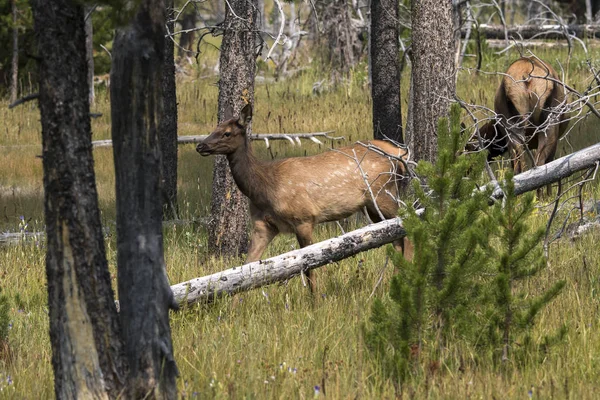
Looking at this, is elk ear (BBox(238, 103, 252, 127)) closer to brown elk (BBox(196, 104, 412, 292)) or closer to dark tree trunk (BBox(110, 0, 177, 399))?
brown elk (BBox(196, 104, 412, 292))

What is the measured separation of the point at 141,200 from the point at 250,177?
4135 mm

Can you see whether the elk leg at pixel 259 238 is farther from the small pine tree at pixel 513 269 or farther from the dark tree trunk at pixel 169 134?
the small pine tree at pixel 513 269

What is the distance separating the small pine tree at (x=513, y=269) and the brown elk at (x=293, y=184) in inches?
122

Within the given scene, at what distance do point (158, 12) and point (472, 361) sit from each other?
8.39ft

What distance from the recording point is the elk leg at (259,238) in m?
8.02

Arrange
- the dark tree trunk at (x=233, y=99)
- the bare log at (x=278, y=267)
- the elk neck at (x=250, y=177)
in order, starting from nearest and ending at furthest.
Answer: the bare log at (x=278, y=267), the elk neck at (x=250, y=177), the dark tree trunk at (x=233, y=99)

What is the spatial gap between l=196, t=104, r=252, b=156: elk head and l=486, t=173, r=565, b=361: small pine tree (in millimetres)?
3532

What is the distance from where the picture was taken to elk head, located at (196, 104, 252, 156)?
7.88 meters

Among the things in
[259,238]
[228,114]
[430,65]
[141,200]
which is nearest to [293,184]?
[259,238]

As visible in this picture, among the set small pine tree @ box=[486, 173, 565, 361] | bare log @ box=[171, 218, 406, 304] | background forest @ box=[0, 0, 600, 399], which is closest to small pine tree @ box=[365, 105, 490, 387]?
background forest @ box=[0, 0, 600, 399]

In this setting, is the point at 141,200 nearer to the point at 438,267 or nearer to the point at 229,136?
the point at 438,267

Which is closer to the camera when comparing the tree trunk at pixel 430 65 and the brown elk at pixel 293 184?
the tree trunk at pixel 430 65

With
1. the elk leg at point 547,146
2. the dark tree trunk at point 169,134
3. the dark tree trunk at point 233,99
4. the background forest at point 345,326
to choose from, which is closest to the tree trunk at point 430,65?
the background forest at point 345,326

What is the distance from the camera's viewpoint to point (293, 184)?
8266 millimetres
